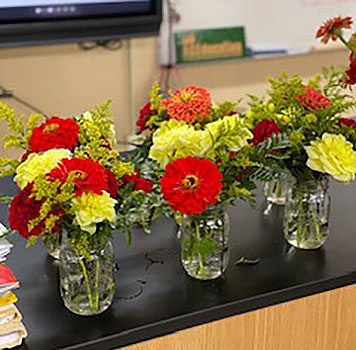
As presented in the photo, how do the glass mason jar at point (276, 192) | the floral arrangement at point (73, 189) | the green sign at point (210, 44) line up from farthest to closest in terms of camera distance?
the green sign at point (210, 44) < the glass mason jar at point (276, 192) < the floral arrangement at point (73, 189)

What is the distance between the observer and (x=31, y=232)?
1.01m

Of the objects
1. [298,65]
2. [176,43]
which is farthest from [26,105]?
[298,65]

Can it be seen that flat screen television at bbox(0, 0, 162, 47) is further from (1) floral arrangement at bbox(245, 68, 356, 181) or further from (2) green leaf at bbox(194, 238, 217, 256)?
(2) green leaf at bbox(194, 238, 217, 256)

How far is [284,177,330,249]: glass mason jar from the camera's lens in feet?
4.34

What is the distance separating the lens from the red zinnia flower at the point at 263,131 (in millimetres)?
1253

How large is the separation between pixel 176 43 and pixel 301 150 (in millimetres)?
2433

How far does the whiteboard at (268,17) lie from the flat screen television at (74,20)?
0.66 ft

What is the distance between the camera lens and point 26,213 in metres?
1.01

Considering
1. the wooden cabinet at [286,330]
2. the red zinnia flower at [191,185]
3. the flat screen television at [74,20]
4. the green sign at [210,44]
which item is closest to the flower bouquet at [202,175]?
A: the red zinnia flower at [191,185]

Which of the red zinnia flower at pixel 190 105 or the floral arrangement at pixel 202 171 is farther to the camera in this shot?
the red zinnia flower at pixel 190 105

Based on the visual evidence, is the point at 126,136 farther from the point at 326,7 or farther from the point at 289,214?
the point at 289,214

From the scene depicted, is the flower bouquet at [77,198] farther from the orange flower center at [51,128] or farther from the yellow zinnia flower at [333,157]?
the yellow zinnia flower at [333,157]

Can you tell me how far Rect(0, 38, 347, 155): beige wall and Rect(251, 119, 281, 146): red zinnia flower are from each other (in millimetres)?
2278

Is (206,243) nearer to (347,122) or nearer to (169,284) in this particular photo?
(169,284)
